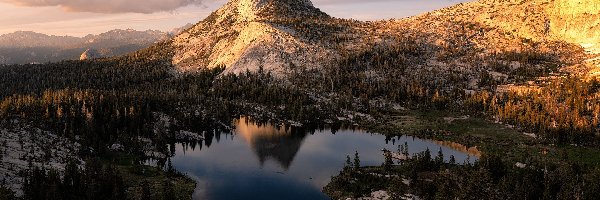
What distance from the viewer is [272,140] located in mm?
156375

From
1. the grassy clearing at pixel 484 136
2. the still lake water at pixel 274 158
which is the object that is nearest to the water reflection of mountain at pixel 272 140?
the still lake water at pixel 274 158

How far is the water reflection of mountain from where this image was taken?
13338 cm

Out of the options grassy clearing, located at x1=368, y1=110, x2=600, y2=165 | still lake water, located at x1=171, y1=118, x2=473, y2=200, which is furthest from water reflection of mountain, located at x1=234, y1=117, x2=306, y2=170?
grassy clearing, located at x1=368, y1=110, x2=600, y2=165

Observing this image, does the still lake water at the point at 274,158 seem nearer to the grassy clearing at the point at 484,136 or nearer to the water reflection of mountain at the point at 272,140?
the water reflection of mountain at the point at 272,140

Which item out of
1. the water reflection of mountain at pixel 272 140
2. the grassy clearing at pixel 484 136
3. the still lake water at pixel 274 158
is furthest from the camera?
the water reflection of mountain at pixel 272 140

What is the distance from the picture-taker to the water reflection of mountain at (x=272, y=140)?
13338cm

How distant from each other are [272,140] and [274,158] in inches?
1009

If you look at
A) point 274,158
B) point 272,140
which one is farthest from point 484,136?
point 274,158

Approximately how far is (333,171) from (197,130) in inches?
2813

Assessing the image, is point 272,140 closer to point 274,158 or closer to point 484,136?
point 274,158

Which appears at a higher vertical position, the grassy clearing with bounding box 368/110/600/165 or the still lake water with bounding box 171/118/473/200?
the grassy clearing with bounding box 368/110/600/165

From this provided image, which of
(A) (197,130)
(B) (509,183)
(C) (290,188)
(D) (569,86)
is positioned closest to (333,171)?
(C) (290,188)

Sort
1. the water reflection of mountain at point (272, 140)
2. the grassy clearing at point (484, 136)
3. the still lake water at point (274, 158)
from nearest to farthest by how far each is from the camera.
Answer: the still lake water at point (274, 158), the grassy clearing at point (484, 136), the water reflection of mountain at point (272, 140)

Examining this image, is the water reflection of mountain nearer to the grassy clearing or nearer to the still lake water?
the still lake water
